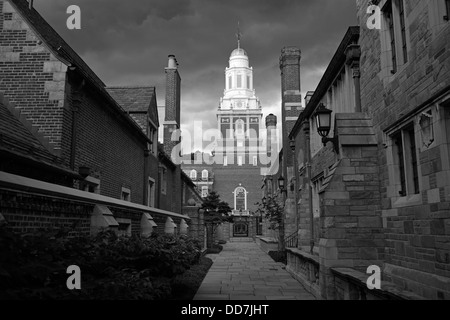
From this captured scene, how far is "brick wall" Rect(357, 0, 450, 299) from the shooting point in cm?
570

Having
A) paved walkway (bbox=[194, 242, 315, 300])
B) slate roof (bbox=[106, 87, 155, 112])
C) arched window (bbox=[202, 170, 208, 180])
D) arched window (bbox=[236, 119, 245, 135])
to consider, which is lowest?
paved walkway (bbox=[194, 242, 315, 300])

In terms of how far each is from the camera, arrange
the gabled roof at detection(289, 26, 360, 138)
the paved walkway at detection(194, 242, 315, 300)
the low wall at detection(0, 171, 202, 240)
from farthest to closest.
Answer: the paved walkway at detection(194, 242, 315, 300) < the gabled roof at detection(289, 26, 360, 138) < the low wall at detection(0, 171, 202, 240)

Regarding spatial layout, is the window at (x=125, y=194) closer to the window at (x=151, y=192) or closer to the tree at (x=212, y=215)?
the window at (x=151, y=192)

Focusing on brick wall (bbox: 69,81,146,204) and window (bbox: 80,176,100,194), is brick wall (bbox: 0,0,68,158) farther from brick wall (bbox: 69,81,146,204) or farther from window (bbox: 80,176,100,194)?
window (bbox: 80,176,100,194)

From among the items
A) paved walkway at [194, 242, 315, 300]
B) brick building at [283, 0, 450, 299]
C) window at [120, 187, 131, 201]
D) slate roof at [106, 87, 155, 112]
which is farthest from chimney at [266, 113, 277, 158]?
brick building at [283, 0, 450, 299]

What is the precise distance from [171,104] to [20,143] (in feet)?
61.5

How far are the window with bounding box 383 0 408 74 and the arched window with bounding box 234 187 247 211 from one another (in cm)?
5476

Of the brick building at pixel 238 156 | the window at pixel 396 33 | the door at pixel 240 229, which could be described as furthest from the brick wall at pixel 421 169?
the door at pixel 240 229

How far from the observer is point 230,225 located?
5059 centimetres

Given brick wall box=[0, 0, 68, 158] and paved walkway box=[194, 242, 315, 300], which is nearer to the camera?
brick wall box=[0, 0, 68, 158]

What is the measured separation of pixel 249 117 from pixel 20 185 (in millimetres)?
79661

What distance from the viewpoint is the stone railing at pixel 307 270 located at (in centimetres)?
990
